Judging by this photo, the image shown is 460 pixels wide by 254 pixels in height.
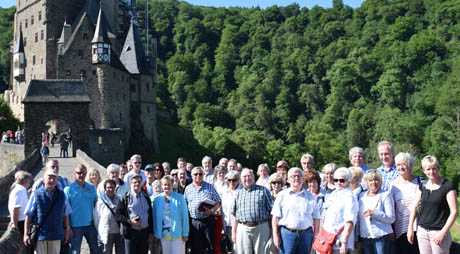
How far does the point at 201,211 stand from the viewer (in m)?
8.74

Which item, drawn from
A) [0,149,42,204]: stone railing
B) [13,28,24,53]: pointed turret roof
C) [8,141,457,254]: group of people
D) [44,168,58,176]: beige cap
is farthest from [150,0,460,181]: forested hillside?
[44,168,58,176]: beige cap

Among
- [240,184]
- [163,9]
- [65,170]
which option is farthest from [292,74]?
[240,184]

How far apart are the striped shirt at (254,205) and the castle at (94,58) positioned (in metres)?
34.8

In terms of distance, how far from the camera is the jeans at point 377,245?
7.06 meters

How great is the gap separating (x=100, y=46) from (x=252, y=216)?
36.5 m

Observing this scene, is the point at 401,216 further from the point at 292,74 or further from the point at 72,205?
the point at 292,74

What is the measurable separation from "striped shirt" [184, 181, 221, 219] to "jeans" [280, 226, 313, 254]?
5.12 ft

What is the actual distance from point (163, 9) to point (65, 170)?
325ft

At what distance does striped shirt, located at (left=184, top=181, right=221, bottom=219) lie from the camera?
8.73 metres

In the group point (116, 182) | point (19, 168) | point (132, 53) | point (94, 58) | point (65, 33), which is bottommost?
point (116, 182)

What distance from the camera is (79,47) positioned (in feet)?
142

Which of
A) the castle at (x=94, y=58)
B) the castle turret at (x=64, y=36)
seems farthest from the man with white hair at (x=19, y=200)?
the castle turret at (x=64, y=36)

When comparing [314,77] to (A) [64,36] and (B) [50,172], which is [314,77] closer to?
(A) [64,36]

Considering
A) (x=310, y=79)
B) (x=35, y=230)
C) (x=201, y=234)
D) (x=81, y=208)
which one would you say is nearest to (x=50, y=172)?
(x=35, y=230)
